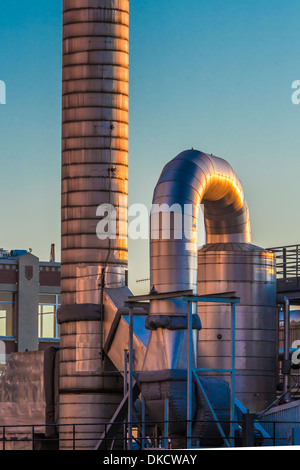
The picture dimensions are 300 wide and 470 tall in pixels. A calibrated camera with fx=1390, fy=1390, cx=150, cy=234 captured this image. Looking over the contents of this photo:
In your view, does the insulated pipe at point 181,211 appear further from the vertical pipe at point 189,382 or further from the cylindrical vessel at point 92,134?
the cylindrical vessel at point 92,134

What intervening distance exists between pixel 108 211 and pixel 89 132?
10.2ft

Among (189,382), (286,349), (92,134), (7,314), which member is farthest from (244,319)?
(7,314)

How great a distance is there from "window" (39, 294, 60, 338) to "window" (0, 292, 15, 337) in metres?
2.06

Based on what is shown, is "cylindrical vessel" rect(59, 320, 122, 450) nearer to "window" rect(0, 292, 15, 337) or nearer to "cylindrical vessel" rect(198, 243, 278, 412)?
"cylindrical vessel" rect(198, 243, 278, 412)

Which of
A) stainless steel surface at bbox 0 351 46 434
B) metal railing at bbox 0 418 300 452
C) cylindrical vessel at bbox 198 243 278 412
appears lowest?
metal railing at bbox 0 418 300 452

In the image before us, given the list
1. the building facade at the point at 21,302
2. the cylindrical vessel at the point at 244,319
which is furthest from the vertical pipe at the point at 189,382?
the building facade at the point at 21,302

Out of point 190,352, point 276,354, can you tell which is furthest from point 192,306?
point 276,354

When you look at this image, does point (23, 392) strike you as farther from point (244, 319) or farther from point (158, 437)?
point (158, 437)

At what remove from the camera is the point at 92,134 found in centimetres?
5278

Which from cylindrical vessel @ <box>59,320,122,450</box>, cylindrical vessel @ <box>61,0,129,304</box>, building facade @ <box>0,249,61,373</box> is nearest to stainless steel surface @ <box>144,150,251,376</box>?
cylindrical vessel @ <box>61,0,129,304</box>

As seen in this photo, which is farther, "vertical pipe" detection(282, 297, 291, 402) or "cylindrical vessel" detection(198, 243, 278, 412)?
"cylindrical vessel" detection(198, 243, 278, 412)

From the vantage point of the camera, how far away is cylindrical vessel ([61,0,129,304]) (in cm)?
5250

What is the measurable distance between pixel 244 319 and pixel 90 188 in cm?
761

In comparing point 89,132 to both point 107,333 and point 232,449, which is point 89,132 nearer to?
point 107,333
